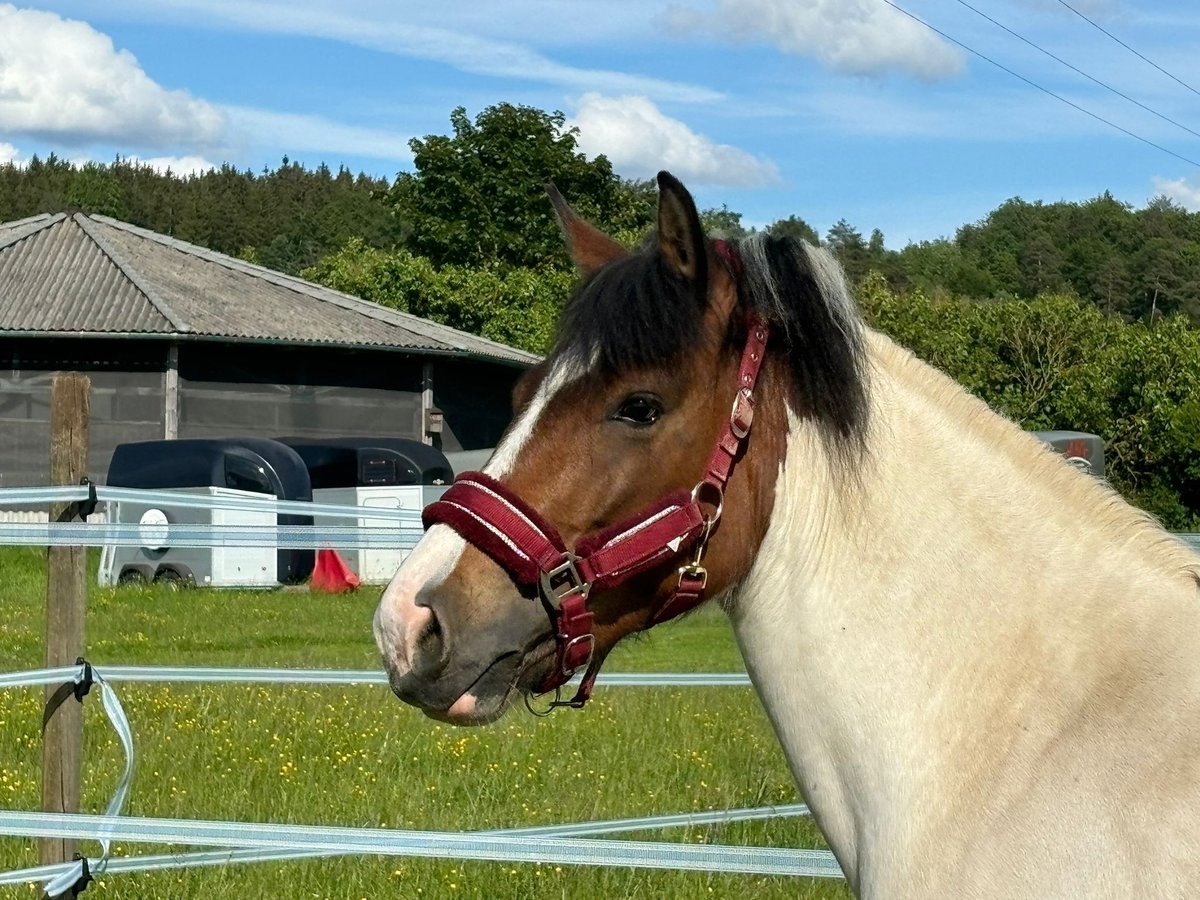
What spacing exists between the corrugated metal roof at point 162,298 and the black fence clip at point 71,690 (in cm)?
1931

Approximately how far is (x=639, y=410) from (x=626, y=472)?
0.12 meters

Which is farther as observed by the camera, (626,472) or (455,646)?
(626,472)

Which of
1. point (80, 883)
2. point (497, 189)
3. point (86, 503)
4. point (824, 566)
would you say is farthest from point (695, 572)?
point (497, 189)

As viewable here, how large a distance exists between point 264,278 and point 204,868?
2601cm

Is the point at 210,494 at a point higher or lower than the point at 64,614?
→ lower

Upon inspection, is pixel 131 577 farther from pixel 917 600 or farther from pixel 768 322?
pixel 917 600

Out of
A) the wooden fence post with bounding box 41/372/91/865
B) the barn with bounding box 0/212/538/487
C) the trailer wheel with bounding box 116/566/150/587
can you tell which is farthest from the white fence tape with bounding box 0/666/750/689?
the barn with bounding box 0/212/538/487

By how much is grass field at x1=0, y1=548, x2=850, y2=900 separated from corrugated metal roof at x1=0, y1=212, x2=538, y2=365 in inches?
595

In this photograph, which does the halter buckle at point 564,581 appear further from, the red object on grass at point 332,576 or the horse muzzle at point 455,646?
the red object on grass at point 332,576

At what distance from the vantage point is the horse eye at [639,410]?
7.67 feet

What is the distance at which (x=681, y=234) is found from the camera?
2350mm

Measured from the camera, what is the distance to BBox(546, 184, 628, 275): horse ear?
2.76 meters

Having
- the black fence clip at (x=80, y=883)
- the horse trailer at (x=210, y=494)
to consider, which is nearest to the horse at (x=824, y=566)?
the black fence clip at (x=80, y=883)

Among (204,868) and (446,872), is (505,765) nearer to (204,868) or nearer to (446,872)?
(446,872)
